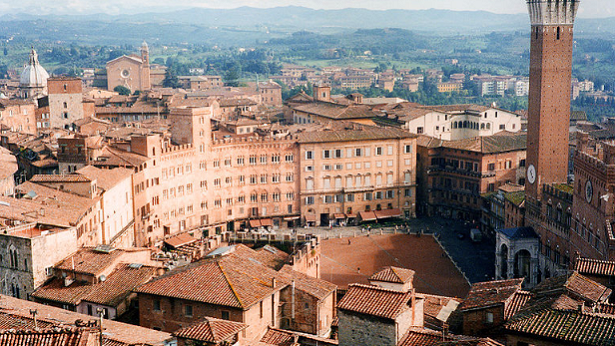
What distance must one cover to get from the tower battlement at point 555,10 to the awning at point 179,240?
1437 inches

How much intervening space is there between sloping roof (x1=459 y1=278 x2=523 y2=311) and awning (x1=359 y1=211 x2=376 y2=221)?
172 ft

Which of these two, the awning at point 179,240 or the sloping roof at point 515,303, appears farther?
the awning at point 179,240

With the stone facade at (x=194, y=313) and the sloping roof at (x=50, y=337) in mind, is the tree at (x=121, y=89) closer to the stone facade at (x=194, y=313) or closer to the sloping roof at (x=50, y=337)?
the stone facade at (x=194, y=313)

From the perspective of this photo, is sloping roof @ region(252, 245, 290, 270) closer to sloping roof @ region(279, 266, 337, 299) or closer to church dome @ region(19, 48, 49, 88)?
sloping roof @ region(279, 266, 337, 299)

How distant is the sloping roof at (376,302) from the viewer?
2925 centimetres

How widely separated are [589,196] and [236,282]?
30063 millimetres

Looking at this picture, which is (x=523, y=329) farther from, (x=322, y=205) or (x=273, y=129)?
(x=273, y=129)

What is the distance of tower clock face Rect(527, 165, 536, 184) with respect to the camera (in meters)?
71.7

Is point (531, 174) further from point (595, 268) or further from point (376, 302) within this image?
point (376, 302)

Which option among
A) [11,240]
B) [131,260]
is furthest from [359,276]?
[11,240]

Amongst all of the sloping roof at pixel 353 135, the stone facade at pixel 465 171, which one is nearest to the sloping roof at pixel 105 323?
the sloping roof at pixel 353 135

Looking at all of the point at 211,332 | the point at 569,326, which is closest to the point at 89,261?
the point at 211,332

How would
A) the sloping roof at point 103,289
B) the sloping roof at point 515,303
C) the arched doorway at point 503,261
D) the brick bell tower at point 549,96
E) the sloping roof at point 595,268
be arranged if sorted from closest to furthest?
1. the sloping roof at point 515,303
2. the sloping roof at point 595,268
3. the sloping roof at point 103,289
4. the arched doorway at point 503,261
5. the brick bell tower at point 549,96

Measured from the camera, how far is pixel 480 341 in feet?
87.0
